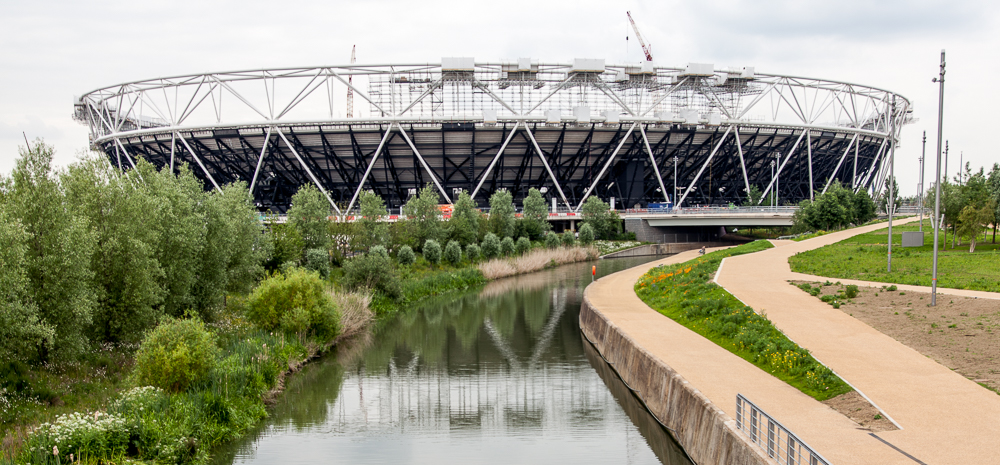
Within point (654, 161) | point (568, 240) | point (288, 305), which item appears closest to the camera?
point (288, 305)

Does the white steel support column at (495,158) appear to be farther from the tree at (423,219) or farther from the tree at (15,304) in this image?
the tree at (15,304)

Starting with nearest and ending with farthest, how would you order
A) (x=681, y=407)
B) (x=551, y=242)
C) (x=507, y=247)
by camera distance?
(x=681, y=407), (x=507, y=247), (x=551, y=242)

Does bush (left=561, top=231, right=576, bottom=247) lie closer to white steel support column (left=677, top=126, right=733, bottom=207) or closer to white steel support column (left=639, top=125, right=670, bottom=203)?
white steel support column (left=639, top=125, right=670, bottom=203)

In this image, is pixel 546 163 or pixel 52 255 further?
pixel 546 163

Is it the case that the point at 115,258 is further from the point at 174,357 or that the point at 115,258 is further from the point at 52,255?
the point at 174,357

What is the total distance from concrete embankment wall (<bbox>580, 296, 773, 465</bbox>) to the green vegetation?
2079mm

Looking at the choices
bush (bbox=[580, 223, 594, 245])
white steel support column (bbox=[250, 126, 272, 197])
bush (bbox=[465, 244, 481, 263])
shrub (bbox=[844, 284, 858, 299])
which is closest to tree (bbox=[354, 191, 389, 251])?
bush (bbox=[465, 244, 481, 263])

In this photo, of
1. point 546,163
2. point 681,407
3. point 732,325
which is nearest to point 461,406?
point 681,407

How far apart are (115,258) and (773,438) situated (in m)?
16.3

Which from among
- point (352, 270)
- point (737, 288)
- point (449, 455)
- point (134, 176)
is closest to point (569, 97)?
point (352, 270)

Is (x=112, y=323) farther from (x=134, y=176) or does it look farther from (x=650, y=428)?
(x=650, y=428)

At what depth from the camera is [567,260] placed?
5431 centimetres

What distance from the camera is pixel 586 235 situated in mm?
59312

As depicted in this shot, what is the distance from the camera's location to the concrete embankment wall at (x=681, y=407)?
10.6 metres
